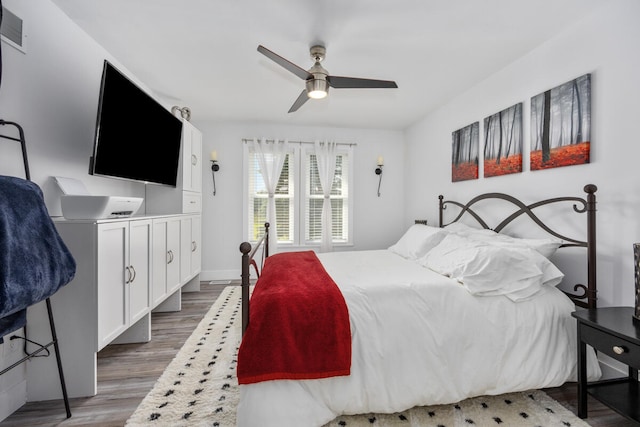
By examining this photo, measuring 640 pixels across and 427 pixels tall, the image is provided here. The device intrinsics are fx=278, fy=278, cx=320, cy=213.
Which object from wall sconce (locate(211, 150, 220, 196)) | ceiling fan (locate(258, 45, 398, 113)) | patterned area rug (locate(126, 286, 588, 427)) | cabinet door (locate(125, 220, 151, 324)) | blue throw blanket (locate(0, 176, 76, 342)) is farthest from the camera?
wall sconce (locate(211, 150, 220, 196))

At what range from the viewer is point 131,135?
2.31 m

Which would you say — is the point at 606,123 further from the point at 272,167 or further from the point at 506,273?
the point at 272,167

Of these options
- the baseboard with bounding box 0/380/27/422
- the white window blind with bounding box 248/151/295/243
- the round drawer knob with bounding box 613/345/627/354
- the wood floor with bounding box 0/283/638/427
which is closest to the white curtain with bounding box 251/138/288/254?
the white window blind with bounding box 248/151/295/243

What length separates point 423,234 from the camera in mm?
2834

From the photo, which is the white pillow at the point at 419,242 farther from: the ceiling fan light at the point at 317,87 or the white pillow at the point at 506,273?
the ceiling fan light at the point at 317,87

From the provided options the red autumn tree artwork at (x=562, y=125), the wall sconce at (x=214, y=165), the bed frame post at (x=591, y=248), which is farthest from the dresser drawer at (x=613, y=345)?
the wall sconce at (x=214, y=165)

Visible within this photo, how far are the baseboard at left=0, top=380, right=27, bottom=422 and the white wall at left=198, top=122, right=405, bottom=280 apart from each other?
8.53 ft

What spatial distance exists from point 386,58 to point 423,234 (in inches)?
67.4

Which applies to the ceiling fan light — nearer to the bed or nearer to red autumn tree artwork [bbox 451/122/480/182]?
the bed

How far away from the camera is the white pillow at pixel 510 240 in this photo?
6.49ft

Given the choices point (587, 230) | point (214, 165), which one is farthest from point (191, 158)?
point (587, 230)

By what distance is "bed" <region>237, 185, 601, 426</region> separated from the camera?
1377mm

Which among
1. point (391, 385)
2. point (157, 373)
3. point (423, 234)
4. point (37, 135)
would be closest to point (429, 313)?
point (391, 385)

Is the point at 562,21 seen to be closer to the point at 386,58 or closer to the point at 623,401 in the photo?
the point at 386,58
